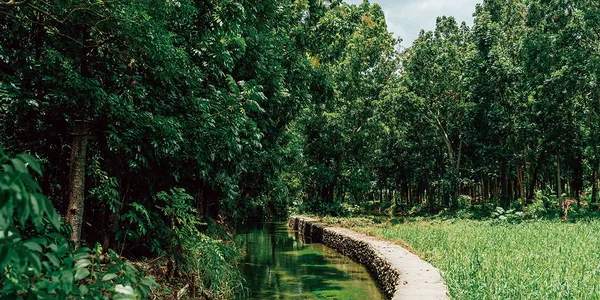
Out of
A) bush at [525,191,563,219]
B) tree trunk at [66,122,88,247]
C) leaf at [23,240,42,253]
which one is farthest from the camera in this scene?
bush at [525,191,563,219]

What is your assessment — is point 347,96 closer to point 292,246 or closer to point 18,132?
point 292,246

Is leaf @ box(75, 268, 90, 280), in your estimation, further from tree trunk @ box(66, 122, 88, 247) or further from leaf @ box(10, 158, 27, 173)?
tree trunk @ box(66, 122, 88, 247)

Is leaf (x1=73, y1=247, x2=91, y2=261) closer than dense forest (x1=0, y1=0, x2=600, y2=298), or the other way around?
leaf (x1=73, y1=247, x2=91, y2=261)

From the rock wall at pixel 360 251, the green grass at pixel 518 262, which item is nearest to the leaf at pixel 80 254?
the green grass at pixel 518 262

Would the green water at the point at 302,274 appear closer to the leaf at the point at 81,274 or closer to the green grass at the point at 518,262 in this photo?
the green grass at the point at 518,262

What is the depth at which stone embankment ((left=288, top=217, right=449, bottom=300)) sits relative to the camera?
788cm

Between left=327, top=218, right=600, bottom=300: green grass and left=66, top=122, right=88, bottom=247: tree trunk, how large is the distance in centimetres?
570

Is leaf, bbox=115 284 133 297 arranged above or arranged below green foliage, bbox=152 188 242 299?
above

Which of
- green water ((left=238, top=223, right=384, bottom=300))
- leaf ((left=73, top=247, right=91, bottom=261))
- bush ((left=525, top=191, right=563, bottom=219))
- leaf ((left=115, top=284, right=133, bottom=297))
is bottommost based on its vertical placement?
green water ((left=238, top=223, right=384, bottom=300))

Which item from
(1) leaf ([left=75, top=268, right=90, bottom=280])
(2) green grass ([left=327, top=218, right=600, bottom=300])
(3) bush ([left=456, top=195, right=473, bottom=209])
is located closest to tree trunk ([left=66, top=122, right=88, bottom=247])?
(1) leaf ([left=75, top=268, right=90, bottom=280])

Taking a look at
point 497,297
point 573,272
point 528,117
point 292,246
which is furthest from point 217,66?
point 528,117

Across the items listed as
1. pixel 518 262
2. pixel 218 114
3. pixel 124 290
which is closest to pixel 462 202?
pixel 518 262

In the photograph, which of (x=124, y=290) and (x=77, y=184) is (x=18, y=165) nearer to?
(x=124, y=290)

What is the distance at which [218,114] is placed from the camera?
6383mm
